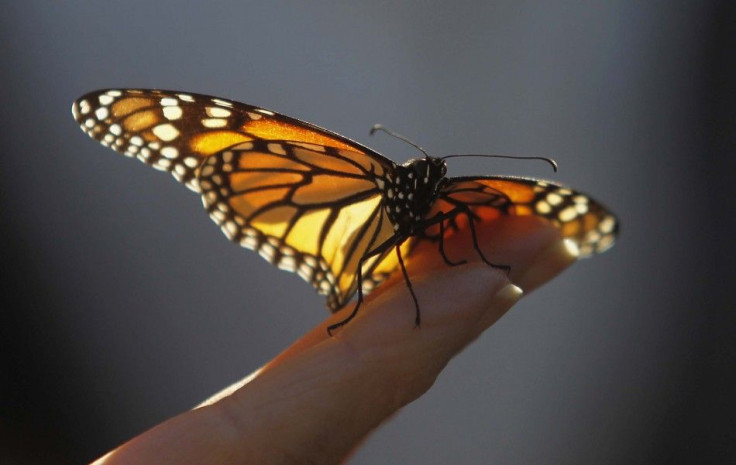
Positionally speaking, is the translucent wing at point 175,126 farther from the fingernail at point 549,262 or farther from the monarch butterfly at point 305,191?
the fingernail at point 549,262

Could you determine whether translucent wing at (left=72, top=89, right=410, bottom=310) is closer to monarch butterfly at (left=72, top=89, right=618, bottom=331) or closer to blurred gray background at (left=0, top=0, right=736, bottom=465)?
monarch butterfly at (left=72, top=89, right=618, bottom=331)

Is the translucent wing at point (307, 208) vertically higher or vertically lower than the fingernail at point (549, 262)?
higher

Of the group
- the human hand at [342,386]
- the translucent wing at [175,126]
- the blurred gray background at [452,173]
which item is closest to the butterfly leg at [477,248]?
the human hand at [342,386]

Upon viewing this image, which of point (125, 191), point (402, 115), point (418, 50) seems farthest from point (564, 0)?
point (125, 191)

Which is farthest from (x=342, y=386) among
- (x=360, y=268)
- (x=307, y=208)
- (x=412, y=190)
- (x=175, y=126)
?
(x=175, y=126)

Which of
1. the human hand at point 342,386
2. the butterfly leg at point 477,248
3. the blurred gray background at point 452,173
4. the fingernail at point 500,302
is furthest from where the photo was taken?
the blurred gray background at point 452,173

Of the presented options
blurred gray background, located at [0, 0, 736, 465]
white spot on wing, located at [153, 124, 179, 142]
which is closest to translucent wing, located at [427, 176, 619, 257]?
white spot on wing, located at [153, 124, 179, 142]
